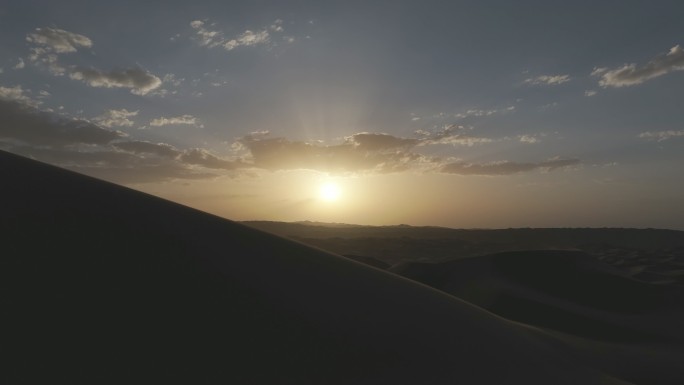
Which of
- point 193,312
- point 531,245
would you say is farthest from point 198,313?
point 531,245

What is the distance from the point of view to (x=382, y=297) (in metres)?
3.02

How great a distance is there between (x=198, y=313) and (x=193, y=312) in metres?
0.02

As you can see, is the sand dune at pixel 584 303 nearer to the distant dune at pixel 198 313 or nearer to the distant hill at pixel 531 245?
the distant dune at pixel 198 313

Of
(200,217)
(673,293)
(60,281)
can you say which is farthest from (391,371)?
(673,293)

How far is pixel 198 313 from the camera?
6.68 ft

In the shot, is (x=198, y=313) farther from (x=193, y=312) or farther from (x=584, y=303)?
(x=584, y=303)

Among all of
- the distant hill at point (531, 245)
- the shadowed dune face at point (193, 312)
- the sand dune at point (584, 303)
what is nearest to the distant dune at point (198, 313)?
the shadowed dune face at point (193, 312)

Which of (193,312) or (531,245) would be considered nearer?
(193,312)

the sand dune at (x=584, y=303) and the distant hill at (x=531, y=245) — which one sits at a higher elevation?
the distant hill at (x=531, y=245)

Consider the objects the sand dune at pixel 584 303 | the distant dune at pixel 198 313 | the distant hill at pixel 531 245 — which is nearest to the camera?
the distant dune at pixel 198 313

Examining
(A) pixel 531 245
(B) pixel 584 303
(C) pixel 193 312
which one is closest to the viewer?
(C) pixel 193 312

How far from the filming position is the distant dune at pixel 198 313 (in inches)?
64.6

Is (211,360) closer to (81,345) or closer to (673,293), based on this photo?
(81,345)

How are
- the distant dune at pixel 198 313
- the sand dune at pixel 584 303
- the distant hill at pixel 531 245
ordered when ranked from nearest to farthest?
1. the distant dune at pixel 198 313
2. the sand dune at pixel 584 303
3. the distant hill at pixel 531 245
